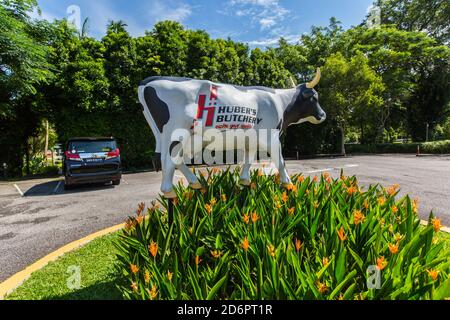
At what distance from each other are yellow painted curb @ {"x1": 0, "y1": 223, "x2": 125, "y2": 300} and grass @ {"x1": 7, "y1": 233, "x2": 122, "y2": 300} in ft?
0.25

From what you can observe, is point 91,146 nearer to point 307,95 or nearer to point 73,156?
point 73,156

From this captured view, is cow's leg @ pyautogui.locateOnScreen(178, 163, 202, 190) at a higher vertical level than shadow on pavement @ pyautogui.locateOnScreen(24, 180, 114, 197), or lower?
higher

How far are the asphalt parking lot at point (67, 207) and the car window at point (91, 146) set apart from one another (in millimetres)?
1164

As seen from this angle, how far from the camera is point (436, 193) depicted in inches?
262

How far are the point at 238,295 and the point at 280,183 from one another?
1.89 meters

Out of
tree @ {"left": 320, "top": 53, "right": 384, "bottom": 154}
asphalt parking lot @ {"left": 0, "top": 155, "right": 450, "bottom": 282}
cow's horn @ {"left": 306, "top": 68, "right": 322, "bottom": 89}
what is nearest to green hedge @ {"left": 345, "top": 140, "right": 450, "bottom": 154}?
tree @ {"left": 320, "top": 53, "right": 384, "bottom": 154}

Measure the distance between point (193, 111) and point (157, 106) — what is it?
13.8 inches

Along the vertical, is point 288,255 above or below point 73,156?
below

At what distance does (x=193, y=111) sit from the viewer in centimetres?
267

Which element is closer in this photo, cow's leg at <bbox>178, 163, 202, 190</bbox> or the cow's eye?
cow's leg at <bbox>178, 163, 202, 190</bbox>

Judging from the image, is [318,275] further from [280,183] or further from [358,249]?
[280,183]

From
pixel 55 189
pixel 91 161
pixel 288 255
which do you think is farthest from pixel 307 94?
pixel 55 189

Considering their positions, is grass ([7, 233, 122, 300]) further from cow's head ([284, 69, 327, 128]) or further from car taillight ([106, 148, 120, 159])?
car taillight ([106, 148, 120, 159])

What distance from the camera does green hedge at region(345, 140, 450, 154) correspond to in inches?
787
